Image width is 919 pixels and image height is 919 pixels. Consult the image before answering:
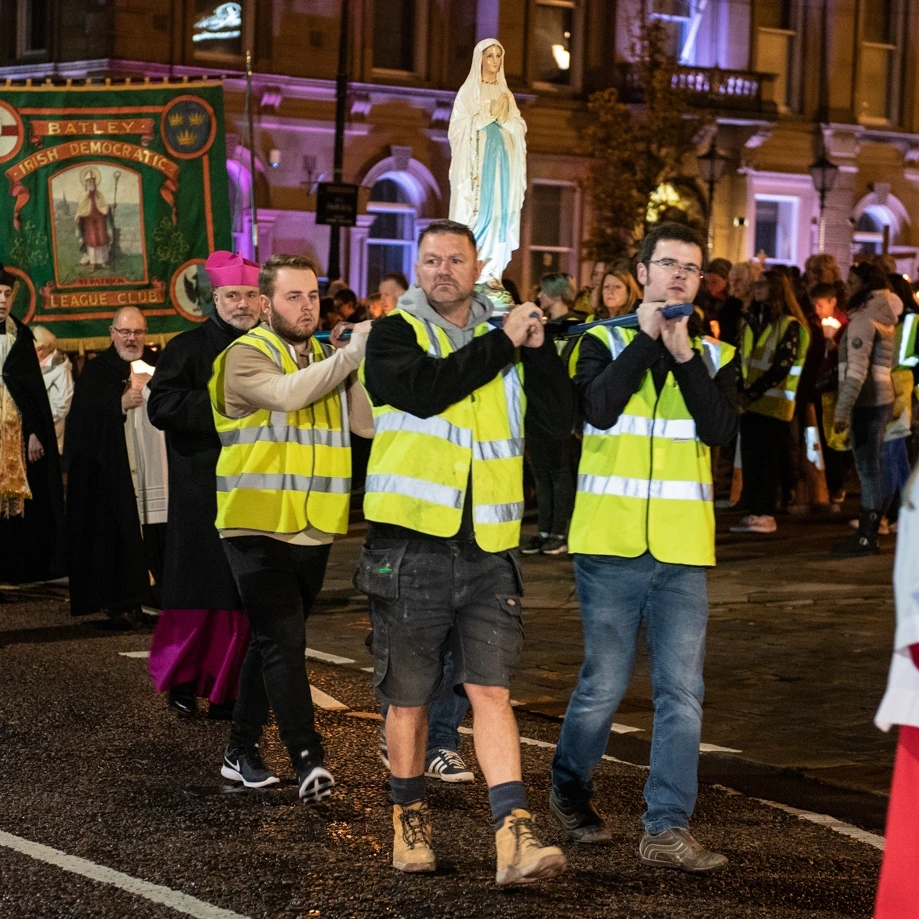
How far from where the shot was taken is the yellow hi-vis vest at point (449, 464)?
218 inches

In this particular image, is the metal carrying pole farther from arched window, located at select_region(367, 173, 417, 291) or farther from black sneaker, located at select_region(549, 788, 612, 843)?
arched window, located at select_region(367, 173, 417, 291)

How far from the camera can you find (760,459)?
48.6ft

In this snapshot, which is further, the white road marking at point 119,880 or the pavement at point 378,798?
the pavement at point 378,798

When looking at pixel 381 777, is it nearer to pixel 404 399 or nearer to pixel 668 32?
pixel 404 399

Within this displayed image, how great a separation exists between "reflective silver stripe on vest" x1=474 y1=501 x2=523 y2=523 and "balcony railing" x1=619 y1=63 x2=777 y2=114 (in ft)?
94.3

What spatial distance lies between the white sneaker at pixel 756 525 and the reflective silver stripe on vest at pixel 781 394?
992mm

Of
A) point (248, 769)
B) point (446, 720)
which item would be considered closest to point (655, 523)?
A: point (446, 720)

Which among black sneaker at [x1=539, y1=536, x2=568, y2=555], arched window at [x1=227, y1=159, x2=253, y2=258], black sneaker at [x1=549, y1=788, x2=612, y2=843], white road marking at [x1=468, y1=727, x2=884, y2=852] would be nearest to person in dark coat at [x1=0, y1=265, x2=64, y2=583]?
black sneaker at [x1=539, y1=536, x2=568, y2=555]

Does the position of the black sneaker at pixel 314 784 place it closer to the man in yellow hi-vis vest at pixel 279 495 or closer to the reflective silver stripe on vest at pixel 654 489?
the man in yellow hi-vis vest at pixel 279 495

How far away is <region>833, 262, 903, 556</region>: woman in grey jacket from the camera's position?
1312 cm

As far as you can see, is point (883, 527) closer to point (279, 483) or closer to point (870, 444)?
point (870, 444)

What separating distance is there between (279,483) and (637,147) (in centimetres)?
2720

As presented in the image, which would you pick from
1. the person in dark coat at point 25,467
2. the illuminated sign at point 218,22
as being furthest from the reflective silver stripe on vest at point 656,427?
the illuminated sign at point 218,22

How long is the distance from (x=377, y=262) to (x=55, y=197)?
21.0 m
